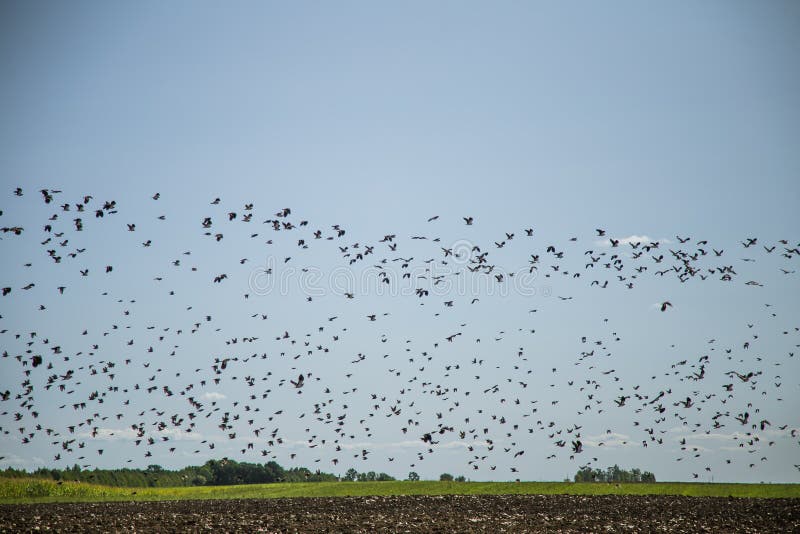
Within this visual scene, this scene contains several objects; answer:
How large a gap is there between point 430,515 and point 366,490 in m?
23.2

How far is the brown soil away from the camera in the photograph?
3550 centimetres

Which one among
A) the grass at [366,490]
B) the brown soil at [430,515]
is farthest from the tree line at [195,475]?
the brown soil at [430,515]

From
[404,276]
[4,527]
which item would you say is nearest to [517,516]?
[404,276]

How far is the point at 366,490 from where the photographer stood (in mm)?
63094

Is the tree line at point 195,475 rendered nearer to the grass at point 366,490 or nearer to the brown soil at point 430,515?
the grass at point 366,490

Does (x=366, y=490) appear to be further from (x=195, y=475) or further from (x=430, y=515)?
(x=195, y=475)

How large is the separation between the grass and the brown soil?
691 cm

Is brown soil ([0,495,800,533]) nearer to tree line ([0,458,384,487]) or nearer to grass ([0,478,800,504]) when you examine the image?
grass ([0,478,800,504])

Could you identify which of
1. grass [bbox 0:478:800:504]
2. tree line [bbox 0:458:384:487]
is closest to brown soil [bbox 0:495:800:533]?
grass [bbox 0:478:800:504]

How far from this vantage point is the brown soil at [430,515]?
35.5m

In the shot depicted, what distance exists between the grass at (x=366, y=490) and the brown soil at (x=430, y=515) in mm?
6908

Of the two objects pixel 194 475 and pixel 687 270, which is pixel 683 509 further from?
pixel 194 475

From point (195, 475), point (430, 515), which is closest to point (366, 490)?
point (430, 515)

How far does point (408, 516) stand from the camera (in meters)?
40.4
